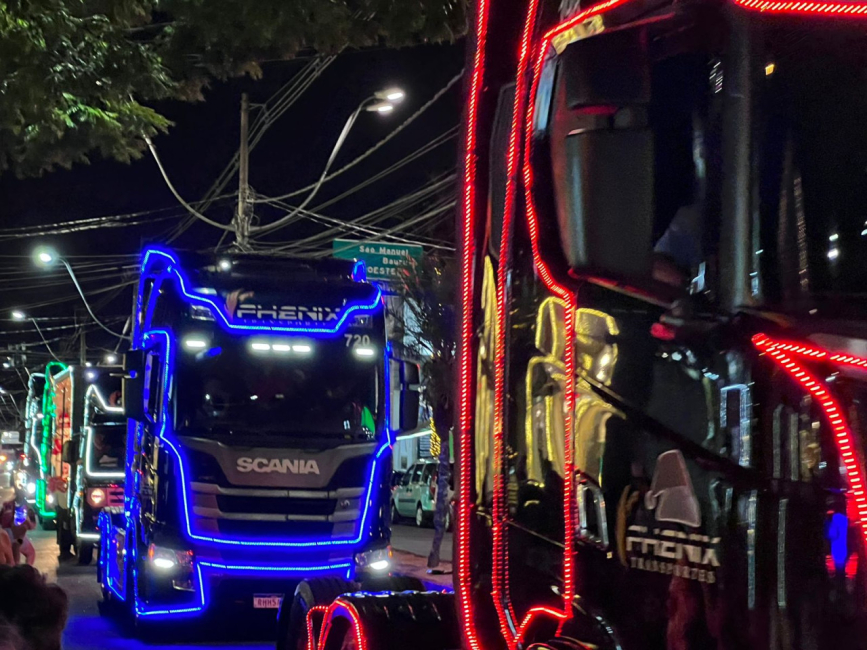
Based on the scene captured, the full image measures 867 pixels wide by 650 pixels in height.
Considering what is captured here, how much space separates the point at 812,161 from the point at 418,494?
3060 cm

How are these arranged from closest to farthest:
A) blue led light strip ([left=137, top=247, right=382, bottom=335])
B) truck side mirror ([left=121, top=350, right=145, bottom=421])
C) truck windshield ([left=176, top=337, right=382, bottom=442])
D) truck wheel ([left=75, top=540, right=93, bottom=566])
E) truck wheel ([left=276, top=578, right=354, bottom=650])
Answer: truck wheel ([left=276, top=578, right=354, bottom=650]), truck windshield ([left=176, top=337, right=382, bottom=442]), blue led light strip ([left=137, top=247, right=382, bottom=335]), truck side mirror ([left=121, top=350, right=145, bottom=421]), truck wheel ([left=75, top=540, right=93, bottom=566])

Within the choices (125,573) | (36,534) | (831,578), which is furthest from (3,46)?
(36,534)

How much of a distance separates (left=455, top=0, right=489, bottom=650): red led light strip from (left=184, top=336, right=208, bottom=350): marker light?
24.4ft

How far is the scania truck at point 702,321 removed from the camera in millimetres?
2709

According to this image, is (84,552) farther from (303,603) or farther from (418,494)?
(303,603)

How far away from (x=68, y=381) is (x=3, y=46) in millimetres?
14230

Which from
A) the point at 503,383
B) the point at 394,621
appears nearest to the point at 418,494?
the point at 394,621

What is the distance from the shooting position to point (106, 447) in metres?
18.9

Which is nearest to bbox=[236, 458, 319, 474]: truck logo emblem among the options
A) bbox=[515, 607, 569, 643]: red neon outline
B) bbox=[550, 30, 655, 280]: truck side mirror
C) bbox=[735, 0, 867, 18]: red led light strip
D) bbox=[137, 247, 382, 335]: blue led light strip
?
bbox=[137, 247, 382, 335]: blue led light strip

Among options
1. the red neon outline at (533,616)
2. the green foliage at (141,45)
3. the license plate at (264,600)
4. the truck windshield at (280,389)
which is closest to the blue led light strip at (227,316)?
the truck windshield at (280,389)

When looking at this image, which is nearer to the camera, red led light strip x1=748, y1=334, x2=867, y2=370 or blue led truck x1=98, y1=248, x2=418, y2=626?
red led light strip x1=748, y1=334, x2=867, y2=370

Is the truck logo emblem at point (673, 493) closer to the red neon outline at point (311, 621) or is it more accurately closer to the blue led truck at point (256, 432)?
Result: the red neon outline at point (311, 621)

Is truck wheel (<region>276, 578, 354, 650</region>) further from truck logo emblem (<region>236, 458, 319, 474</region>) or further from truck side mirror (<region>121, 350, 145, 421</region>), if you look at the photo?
truck side mirror (<region>121, 350, 145, 421</region>)

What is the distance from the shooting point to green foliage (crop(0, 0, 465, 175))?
10.3m
